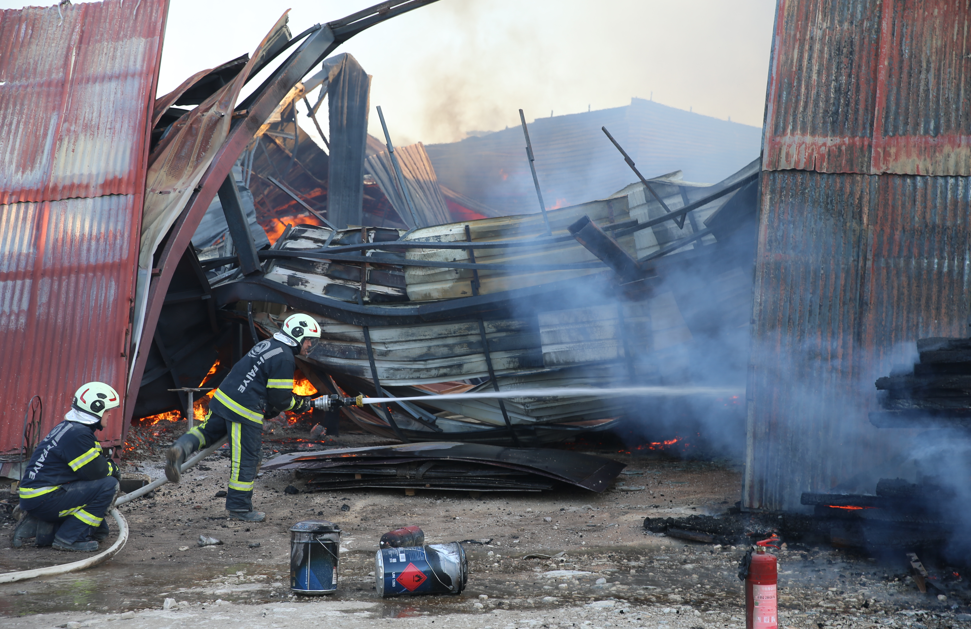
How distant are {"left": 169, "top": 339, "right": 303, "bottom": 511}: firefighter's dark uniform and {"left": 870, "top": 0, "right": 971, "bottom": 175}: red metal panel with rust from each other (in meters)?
5.27

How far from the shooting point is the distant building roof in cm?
2352

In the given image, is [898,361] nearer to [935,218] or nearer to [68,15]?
[935,218]

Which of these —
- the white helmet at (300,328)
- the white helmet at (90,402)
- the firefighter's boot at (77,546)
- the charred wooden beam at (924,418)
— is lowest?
the firefighter's boot at (77,546)

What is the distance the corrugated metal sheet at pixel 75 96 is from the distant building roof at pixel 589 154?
14493 millimetres

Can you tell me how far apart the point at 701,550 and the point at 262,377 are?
151 inches

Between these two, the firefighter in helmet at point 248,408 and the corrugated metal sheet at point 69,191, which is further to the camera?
the corrugated metal sheet at point 69,191

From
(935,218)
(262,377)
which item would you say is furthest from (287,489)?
(935,218)

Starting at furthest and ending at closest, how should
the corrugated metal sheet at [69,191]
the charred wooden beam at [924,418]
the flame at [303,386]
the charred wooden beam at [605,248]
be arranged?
the flame at [303,386], the corrugated metal sheet at [69,191], the charred wooden beam at [605,248], the charred wooden beam at [924,418]

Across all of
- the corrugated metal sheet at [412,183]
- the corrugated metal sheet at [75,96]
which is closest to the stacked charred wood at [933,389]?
the corrugated metal sheet at [75,96]

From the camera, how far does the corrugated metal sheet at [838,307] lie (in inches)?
225

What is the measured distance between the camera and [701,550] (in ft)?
16.6

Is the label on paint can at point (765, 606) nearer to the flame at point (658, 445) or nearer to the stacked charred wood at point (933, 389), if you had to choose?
the stacked charred wood at point (933, 389)

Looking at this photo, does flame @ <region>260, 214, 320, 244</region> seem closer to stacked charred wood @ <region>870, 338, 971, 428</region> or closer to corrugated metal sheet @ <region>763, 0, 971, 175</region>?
corrugated metal sheet @ <region>763, 0, 971, 175</region>

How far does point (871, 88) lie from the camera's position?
20.0 ft
